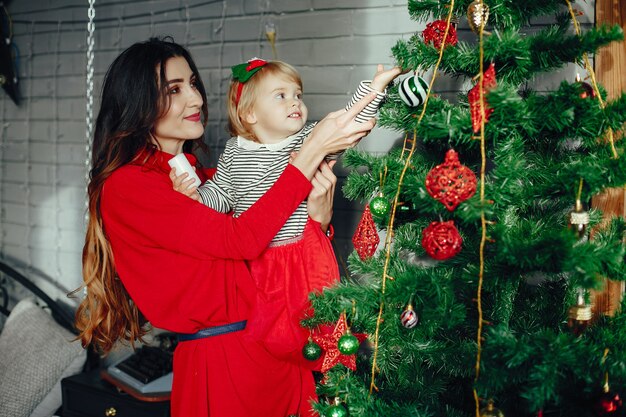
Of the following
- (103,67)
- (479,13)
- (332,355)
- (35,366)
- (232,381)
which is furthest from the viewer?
(103,67)

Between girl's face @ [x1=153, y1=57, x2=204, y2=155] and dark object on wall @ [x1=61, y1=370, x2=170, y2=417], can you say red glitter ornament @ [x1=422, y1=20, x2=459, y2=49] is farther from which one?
dark object on wall @ [x1=61, y1=370, x2=170, y2=417]

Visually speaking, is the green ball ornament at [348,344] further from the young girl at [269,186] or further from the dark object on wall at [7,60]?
the dark object on wall at [7,60]

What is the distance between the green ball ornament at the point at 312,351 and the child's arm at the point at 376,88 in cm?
63

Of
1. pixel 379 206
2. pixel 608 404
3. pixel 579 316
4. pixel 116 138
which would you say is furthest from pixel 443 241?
pixel 116 138

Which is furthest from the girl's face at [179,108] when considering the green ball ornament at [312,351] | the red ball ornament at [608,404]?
the red ball ornament at [608,404]

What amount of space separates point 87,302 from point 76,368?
39.3 inches

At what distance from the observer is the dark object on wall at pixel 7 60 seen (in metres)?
3.41

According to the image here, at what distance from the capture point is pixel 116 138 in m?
1.87

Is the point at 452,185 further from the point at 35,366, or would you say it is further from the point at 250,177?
the point at 35,366

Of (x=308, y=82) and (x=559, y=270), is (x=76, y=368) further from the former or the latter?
(x=559, y=270)

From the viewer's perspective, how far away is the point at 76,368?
2840mm

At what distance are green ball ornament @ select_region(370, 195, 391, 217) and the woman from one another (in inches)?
11.6

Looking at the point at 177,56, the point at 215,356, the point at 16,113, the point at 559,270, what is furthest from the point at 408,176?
the point at 16,113

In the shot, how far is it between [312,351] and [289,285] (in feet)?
0.73
